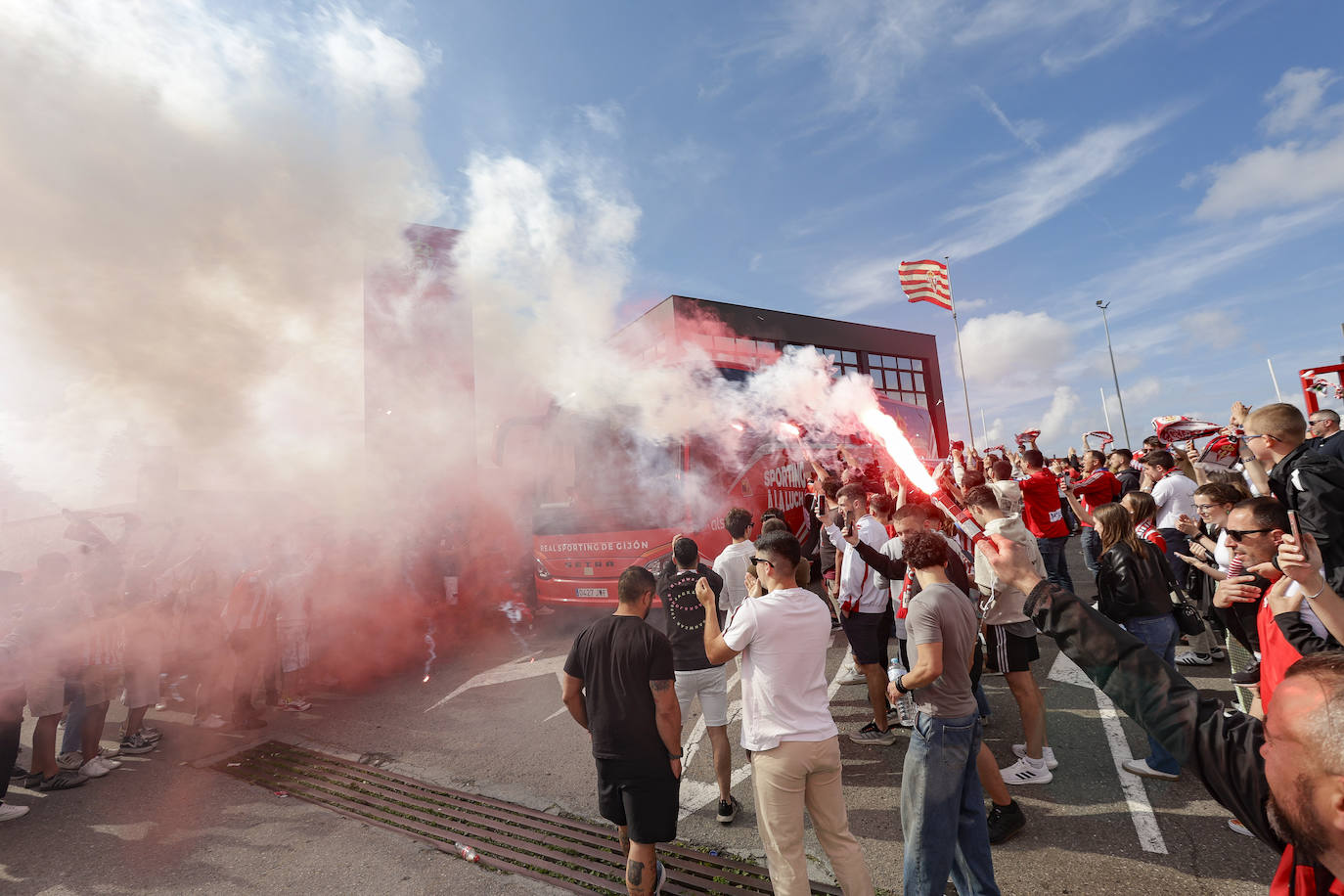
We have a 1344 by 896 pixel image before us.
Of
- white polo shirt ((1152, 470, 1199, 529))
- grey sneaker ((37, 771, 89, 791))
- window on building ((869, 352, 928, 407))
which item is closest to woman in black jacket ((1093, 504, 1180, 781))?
white polo shirt ((1152, 470, 1199, 529))

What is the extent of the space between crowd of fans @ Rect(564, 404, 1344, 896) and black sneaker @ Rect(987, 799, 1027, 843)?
0.02 metres

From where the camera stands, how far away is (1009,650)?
4090mm

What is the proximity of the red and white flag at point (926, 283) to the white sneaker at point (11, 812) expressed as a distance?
1885 centimetres

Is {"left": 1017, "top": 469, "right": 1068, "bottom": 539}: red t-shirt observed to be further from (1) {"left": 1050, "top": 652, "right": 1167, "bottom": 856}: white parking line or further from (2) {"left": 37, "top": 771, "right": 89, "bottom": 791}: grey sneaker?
(2) {"left": 37, "top": 771, "right": 89, "bottom": 791}: grey sneaker

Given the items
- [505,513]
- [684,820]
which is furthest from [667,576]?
[505,513]

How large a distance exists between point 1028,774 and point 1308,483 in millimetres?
2278

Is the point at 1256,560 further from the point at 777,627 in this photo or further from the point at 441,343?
the point at 441,343

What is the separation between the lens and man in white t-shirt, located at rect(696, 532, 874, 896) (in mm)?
2754

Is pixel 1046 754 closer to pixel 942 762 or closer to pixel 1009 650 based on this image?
pixel 1009 650

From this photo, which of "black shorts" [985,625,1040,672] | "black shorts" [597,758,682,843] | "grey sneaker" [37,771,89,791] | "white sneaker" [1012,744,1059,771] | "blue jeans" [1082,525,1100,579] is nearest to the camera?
"black shorts" [597,758,682,843]

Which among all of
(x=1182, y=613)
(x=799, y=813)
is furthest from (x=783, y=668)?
(x=1182, y=613)

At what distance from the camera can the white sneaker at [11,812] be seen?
4758mm

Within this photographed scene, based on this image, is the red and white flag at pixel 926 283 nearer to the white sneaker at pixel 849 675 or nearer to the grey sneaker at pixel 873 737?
the white sneaker at pixel 849 675

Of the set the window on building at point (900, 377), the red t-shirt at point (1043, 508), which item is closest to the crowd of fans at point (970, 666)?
the red t-shirt at point (1043, 508)
